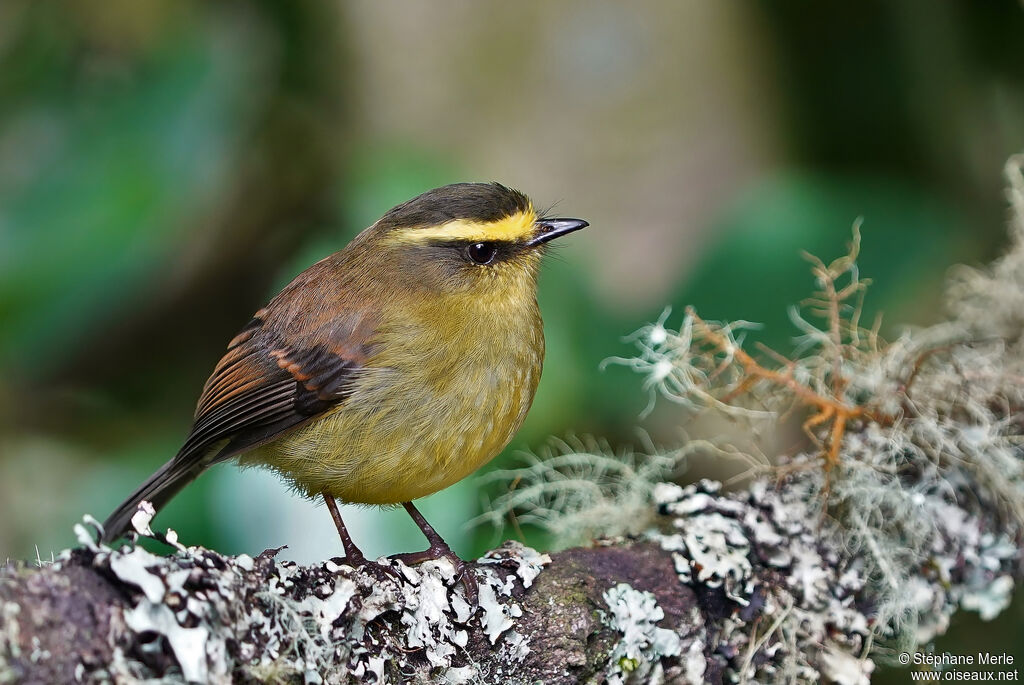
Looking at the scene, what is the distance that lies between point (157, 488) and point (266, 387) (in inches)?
23.1

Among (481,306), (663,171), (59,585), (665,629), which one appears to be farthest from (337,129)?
(59,585)

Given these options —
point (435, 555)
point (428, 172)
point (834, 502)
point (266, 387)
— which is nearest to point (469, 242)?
point (266, 387)

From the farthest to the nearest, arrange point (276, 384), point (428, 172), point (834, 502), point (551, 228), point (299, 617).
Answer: point (428, 172)
point (551, 228)
point (276, 384)
point (834, 502)
point (299, 617)

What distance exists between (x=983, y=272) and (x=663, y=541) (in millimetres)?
1713

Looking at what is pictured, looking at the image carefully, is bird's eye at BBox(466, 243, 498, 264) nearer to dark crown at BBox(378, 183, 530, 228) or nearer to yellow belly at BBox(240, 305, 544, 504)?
dark crown at BBox(378, 183, 530, 228)

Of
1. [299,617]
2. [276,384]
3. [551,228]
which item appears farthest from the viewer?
[551,228]

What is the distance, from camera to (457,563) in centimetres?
229

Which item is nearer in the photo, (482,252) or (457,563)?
(457,563)

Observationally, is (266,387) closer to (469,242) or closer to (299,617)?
(469,242)

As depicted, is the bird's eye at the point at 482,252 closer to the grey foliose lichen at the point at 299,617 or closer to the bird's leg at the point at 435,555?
the bird's leg at the point at 435,555

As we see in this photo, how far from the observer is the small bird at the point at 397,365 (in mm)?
2557

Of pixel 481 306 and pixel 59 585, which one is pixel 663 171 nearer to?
pixel 481 306

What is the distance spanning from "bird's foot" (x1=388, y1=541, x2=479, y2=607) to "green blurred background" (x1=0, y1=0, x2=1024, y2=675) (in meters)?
0.36

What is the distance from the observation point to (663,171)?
16.0 feet
